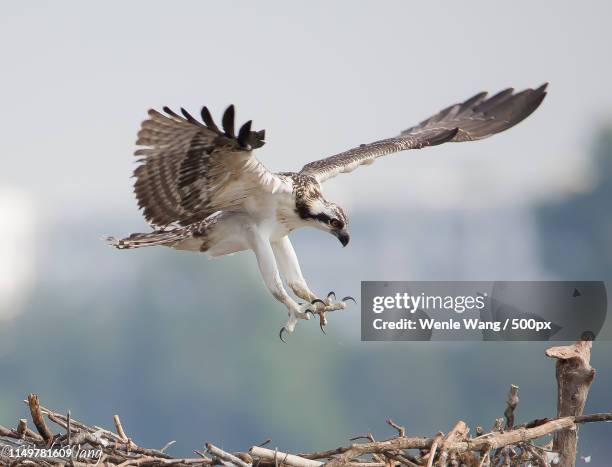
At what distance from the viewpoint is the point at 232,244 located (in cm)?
513

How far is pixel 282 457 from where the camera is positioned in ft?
12.6

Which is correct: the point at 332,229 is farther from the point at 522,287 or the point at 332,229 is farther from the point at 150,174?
the point at 522,287

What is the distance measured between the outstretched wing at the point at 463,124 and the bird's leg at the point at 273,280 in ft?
2.74

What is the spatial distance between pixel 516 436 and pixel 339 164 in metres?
1.93

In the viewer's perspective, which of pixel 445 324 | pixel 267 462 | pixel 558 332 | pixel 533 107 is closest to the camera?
pixel 267 462

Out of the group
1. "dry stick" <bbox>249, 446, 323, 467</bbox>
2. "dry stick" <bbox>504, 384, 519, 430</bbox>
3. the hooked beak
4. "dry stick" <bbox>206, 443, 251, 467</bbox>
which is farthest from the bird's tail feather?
"dry stick" <bbox>504, 384, 519, 430</bbox>

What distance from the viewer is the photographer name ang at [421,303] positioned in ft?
19.3

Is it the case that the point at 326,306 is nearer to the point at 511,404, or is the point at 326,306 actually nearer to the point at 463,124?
the point at 511,404

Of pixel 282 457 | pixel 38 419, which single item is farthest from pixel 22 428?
pixel 282 457

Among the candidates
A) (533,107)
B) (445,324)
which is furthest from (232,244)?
(533,107)

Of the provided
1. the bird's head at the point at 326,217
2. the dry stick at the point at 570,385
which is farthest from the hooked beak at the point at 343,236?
the dry stick at the point at 570,385

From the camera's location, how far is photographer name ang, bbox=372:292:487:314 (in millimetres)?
5895

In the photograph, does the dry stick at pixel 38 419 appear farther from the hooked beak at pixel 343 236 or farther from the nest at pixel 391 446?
the hooked beak at pixel 343 236

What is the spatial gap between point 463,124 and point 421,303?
1330 millimetres
